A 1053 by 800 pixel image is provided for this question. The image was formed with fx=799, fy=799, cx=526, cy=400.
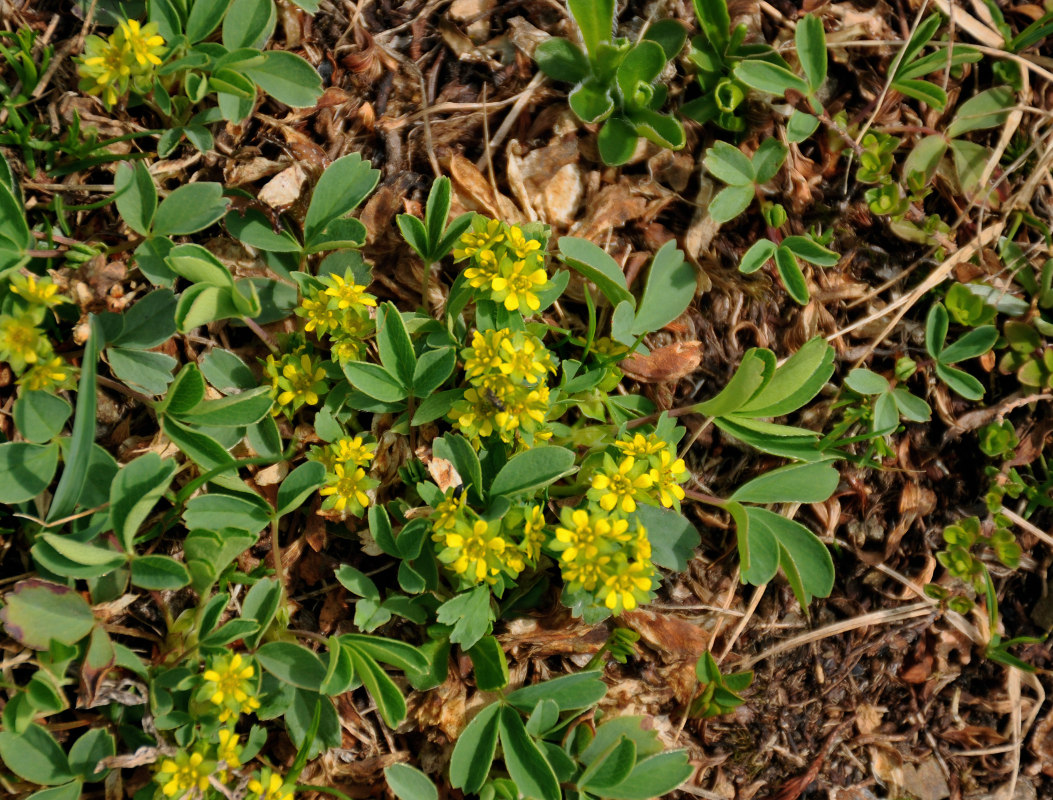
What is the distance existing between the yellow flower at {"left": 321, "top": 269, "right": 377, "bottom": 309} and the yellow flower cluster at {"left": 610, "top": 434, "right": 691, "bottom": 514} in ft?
2.42

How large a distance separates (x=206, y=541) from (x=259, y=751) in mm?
592

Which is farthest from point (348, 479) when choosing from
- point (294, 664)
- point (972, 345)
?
point (972, 345)

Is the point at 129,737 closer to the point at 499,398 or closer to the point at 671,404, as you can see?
the point at 499,398

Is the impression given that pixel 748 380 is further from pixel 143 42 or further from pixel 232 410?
pixel 143 42

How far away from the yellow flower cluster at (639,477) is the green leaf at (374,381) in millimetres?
570

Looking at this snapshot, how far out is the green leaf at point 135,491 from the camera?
187 cm

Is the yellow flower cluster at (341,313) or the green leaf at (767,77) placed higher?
the green leaf at (767,77)

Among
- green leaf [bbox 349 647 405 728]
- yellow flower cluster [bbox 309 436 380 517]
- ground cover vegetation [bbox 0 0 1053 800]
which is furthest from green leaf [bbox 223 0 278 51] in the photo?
green leaf [bbox 349 647 405 728]

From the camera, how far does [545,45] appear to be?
7.69ft

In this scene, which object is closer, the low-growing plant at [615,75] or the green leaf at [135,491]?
the green leaf at [135,491]

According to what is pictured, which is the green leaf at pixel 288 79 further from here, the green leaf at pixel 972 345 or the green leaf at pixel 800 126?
the green leaf at pixel 972 345

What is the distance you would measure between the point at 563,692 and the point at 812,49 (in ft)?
6.60

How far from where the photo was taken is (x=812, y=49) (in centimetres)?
242

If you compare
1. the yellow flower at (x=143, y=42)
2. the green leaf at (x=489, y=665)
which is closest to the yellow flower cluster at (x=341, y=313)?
the yellow flower at (x=143, y=42)
